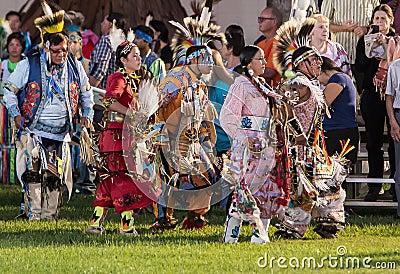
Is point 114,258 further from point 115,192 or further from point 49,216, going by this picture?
point 49,216

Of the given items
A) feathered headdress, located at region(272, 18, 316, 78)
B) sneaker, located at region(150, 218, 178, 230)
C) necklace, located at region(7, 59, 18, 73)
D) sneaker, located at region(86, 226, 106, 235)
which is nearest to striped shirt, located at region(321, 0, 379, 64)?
feathered headdress, located at region(272, 18, 316, 78)

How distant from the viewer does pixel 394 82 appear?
984cm

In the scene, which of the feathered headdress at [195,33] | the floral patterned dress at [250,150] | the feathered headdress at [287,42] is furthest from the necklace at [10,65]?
the floral patterned dress at [250,150]

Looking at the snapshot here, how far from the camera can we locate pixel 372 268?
284 inches

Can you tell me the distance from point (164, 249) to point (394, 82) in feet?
10.1

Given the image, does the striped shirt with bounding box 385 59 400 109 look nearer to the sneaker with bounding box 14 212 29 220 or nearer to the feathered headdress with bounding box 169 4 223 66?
the feathered headdress with bounding box 169 4 223 66

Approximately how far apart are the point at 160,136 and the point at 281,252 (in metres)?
1.80

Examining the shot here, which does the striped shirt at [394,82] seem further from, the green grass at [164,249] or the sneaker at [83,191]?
the sneaker at [83,191]

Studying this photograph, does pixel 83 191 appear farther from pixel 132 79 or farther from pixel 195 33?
pixel 132 79

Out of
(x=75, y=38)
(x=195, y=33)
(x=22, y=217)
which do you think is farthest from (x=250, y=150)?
(x=75, y=38)

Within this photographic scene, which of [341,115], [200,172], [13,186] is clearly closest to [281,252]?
[200,172]

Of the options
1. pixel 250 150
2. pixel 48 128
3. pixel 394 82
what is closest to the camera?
pixel 250 150

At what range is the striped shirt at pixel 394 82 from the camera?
32.2 ft

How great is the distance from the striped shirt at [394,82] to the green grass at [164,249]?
1.08m
